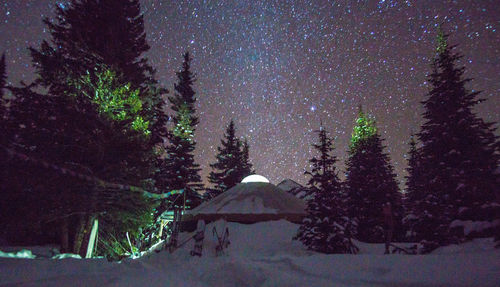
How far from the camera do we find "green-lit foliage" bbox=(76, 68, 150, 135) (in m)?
10.3

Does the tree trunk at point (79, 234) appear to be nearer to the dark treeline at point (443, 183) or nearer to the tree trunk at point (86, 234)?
the tree trunk at point (86, 234)

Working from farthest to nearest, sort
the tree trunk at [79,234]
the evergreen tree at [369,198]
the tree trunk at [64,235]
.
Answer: the evergreen tree at [369,198]
the tree trunk at [79,234]
the tree trunk at [64,235]

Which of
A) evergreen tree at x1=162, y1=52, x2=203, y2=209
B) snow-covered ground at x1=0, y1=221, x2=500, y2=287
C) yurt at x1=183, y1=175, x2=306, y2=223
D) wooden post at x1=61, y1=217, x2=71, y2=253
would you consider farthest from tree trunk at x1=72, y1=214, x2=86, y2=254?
evergreen tree at x1=162, y1=52, x2=203, y2=209

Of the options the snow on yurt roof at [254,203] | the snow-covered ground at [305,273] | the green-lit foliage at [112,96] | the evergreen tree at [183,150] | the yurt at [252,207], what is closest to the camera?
the snow-covered ground at [305,273]

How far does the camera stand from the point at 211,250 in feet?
36.8

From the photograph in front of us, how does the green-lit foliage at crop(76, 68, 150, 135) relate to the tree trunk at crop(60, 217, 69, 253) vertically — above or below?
above

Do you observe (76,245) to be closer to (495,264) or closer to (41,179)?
(41,179)

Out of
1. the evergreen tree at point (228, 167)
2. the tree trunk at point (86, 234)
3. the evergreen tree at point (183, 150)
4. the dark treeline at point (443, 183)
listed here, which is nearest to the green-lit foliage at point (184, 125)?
the evergreen tree at point (183, 150)

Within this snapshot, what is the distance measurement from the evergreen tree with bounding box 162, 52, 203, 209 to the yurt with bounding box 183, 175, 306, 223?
636cm

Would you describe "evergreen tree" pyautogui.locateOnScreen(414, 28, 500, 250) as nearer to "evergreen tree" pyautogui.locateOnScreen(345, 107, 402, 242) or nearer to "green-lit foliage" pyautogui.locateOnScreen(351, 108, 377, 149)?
"evergreen tree" pyautogui.locateOnScreen(345, 107, 402, 242)

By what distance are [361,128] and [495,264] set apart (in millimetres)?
22525

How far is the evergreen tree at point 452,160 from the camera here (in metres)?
9.85

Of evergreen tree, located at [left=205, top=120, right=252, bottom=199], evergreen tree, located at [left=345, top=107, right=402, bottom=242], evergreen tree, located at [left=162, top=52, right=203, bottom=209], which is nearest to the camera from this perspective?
evergreen tree, located at [left=345, top=107, right=402, bottom=242]

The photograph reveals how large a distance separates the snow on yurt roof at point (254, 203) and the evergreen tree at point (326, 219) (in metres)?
4.00
